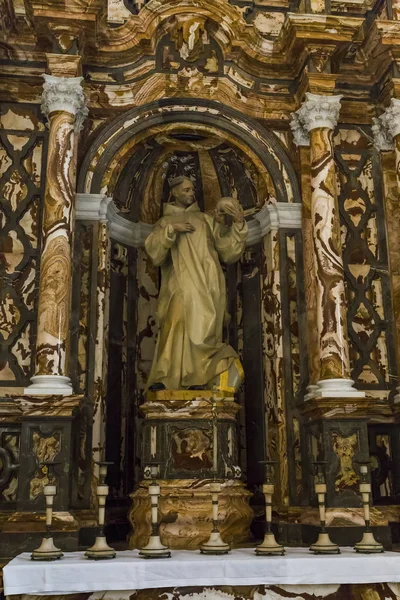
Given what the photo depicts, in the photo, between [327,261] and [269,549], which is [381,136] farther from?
[269,549]

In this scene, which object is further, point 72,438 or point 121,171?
point 121,171

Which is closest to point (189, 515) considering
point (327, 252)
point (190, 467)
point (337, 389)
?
point (190, 467)

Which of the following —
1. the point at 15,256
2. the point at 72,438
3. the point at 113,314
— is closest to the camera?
the point at 72,438

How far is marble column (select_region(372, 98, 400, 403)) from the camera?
927cm

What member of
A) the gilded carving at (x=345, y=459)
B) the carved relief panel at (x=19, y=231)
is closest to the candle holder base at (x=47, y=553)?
the carved relief panel at (x=19, y=231)

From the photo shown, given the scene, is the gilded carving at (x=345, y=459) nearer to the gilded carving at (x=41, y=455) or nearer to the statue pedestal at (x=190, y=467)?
the statue pedestal at (x=190, y=467)

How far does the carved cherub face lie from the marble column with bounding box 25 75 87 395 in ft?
4.95

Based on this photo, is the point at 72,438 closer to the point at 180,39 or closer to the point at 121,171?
the point at 121,171

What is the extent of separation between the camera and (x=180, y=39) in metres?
9.57

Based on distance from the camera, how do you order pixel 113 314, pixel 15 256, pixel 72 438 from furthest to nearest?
pixel 113 314, pixel 15 256, pixel 72 438

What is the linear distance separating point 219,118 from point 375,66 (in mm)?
2245

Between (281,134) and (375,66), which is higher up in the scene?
(375,66)

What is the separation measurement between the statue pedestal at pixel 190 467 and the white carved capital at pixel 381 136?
4.08 m

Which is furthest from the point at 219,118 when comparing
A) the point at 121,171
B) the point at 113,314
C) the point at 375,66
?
the point at 113,314
